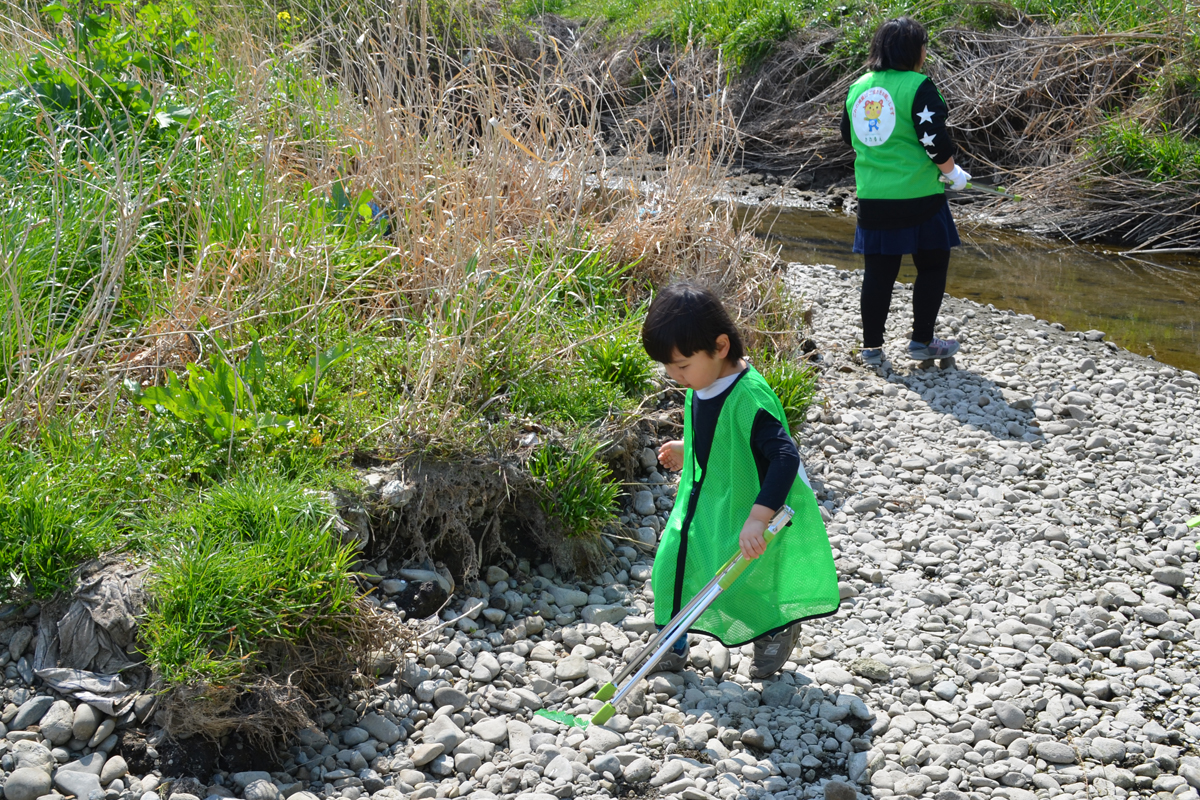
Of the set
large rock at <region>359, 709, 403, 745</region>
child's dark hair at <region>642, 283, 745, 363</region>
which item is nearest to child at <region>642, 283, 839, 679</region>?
child's dark hair at <region>642, 283, 745, 363</region>

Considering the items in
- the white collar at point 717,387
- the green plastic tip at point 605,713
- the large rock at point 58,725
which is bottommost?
the large rock at point 58,725

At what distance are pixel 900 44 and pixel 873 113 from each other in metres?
0.34

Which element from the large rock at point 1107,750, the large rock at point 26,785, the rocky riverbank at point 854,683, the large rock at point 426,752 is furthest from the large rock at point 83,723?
the large rock at point 1107,750

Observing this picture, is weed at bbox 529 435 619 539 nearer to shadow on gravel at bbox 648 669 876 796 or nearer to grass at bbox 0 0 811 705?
grass at bbox 0 0 811 705

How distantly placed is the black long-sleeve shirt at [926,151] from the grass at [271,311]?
24.4 inches

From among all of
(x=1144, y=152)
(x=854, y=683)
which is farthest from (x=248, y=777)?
(x=1144, y=152)

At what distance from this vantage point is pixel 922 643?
3051 mm

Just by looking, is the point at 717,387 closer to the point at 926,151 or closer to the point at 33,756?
the point at 33,756

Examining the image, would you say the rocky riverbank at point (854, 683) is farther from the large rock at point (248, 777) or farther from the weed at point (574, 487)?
the weed at point (574, 487)

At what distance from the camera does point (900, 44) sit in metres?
4.77

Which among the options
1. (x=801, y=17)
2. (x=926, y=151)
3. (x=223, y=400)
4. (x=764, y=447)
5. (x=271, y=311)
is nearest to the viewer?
(x=764, y=447)

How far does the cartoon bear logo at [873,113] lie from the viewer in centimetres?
492

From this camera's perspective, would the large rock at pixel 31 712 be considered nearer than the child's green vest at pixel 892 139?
Yes

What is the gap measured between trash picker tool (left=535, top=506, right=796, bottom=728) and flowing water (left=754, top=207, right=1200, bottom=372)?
11.9ft
